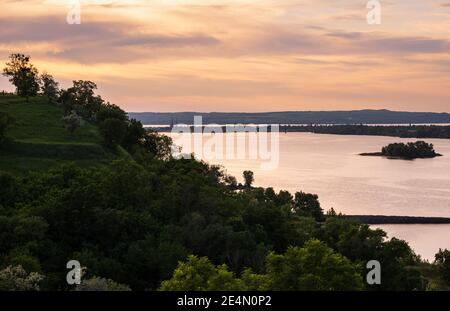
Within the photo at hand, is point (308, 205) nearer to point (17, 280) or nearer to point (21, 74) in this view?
point (21, 74)

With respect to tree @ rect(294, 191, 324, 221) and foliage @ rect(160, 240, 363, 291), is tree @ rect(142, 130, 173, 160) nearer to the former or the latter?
tree @ rect(294, 191, 324, 221)

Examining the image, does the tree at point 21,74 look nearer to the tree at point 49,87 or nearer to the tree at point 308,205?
the tree at point 49,87

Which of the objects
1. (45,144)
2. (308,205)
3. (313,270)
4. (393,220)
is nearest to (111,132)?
(45,144)

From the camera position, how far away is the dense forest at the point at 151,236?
39.6 metres

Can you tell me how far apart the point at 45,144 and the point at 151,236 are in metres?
40.3

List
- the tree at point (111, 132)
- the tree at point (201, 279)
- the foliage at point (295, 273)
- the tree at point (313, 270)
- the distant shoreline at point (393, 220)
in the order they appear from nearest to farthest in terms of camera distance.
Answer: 1. the tree at point (201, 279)
2. the foliage at point (295, 273)
3. the tree at point (313, 270)
4. the tree at point (111, 132)
5. the distant shoreline at point (393, 220)

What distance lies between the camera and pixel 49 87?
446ft

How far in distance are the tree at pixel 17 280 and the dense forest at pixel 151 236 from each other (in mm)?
82

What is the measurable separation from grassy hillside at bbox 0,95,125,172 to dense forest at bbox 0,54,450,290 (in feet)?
0.87

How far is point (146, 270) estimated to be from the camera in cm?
5062

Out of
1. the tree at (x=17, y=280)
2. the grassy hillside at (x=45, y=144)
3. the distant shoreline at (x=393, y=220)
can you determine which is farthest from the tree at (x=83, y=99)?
the tree at (x=17, y=280)

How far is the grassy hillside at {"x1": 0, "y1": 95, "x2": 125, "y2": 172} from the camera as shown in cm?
8288

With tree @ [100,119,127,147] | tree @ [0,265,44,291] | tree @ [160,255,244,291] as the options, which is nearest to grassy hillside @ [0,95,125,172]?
tree @ [100,119,127,147]
